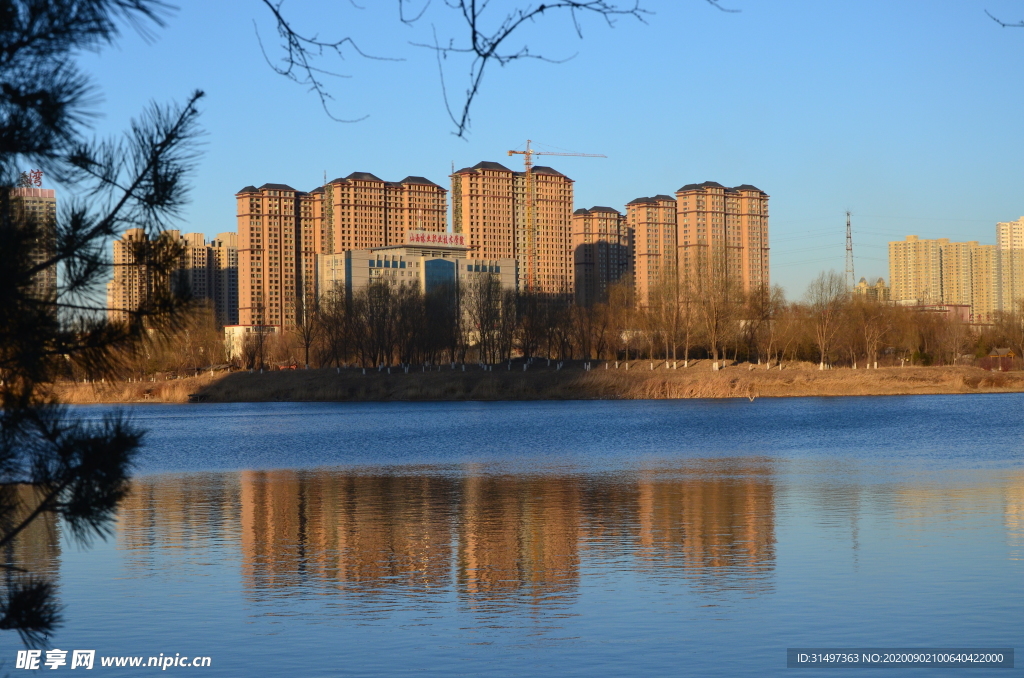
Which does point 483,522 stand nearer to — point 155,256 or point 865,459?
point 155,256

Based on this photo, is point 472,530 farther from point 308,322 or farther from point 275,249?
point 275,249

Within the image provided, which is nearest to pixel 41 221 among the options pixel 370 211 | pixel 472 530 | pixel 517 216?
pixel 472 530

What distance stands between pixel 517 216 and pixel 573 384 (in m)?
120

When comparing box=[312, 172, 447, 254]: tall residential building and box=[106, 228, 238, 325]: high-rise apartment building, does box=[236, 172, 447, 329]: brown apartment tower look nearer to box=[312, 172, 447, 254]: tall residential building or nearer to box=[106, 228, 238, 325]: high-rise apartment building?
box=[312, 172, 447, 254]: tall residential building

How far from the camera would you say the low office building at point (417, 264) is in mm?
158500

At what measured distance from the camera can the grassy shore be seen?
7431 cm

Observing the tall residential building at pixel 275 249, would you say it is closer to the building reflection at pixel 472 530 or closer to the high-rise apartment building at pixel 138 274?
the building reflection at pixel 472 530

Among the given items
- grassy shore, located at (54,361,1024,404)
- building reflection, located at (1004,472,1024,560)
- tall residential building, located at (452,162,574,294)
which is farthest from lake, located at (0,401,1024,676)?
tall residential building, located at (452,162,574,294)

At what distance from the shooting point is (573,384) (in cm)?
7950

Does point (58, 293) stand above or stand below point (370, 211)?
below

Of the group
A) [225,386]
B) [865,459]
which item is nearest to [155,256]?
[865,459]

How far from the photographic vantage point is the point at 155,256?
5895 mm

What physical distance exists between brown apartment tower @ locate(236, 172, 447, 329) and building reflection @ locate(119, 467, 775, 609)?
6187 inches

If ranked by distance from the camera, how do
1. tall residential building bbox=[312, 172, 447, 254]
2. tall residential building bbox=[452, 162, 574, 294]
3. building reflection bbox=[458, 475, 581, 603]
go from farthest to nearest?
1. tall residential building bbox=[452, 162, 574, 294]
2. tall residential building bbox=[312, 172, 447, 254]
3. building reflection bbox=[458, 475, 581, 603]
